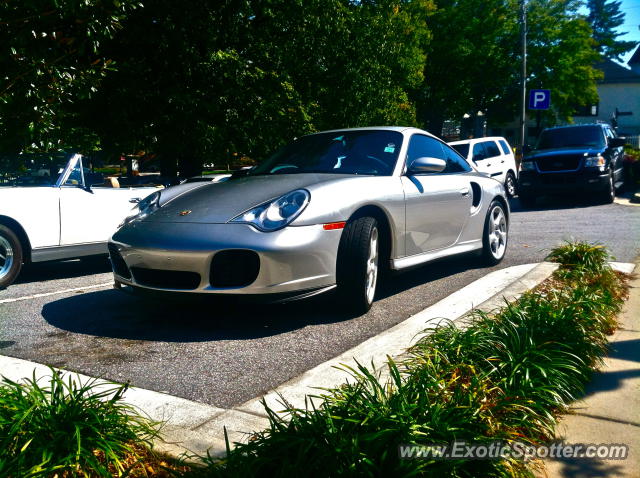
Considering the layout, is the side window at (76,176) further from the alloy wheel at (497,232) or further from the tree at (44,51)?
the alloy wheel at (497,232)

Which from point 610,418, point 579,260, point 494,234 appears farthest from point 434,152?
point 610,418

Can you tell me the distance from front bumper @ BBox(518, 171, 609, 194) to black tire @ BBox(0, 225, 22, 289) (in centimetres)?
1146

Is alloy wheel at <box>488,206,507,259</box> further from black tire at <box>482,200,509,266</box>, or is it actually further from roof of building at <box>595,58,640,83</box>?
roof of building at <box>595,58,640,83</box>

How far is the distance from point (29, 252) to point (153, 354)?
10.4 feet

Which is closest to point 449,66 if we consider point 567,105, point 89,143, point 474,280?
point 567,105

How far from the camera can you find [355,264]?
4465 mm

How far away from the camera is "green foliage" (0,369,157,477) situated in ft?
7.08

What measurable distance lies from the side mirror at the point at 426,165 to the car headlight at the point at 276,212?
1210mm

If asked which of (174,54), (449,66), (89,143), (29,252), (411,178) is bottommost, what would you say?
(29,252)

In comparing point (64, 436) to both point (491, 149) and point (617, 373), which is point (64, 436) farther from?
point (491, 149)

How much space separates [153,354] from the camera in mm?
3953

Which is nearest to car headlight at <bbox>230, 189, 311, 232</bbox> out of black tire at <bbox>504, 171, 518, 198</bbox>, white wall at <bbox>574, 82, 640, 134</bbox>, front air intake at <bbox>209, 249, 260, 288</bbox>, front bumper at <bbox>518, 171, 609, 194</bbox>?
front air intake at <bbox>209, 249, 260, 288</bbox>

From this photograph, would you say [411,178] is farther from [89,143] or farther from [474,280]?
[89,143]

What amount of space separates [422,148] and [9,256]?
407 centimetres
